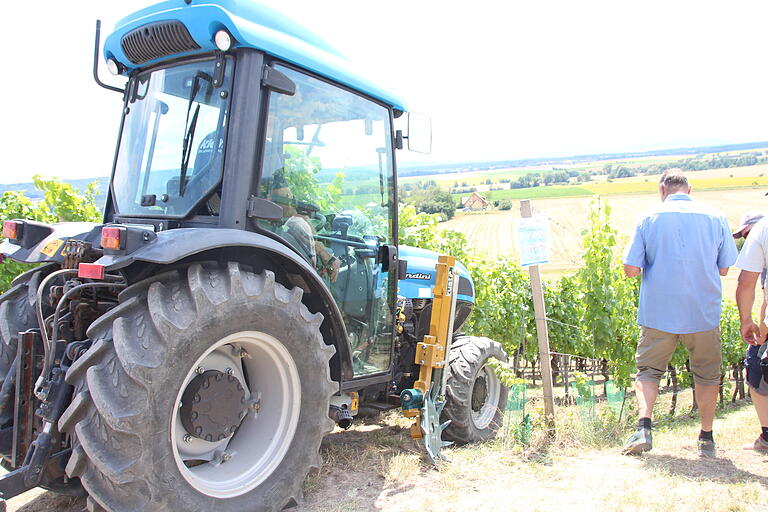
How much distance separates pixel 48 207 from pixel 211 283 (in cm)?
698

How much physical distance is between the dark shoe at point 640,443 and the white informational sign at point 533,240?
150 centimetres

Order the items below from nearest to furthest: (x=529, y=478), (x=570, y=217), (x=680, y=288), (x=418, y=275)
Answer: (x=529, y=478)
(x=680, y=288)
(x=418, y=275)
(x=570, y=217)

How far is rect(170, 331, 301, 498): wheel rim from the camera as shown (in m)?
3.02

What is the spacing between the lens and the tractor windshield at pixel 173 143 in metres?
3.21

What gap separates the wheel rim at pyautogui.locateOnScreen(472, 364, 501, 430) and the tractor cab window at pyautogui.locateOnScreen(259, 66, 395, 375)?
3.87ft

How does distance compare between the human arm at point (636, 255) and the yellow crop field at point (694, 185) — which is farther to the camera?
the yellow crop field at point (694, 185)

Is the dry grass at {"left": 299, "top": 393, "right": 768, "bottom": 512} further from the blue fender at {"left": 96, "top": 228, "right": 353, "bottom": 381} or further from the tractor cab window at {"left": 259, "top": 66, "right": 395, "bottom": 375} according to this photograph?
the blue fender at {"left": 96, "top": 228, "right": 353, "bottom": 381}

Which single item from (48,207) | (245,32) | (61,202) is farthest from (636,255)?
(48,207)

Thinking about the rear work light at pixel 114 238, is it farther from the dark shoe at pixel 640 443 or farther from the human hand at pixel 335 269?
the dark shoe at pixel 640 443

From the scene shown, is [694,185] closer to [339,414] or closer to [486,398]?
[486,398]

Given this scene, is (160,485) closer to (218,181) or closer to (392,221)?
(218,181)

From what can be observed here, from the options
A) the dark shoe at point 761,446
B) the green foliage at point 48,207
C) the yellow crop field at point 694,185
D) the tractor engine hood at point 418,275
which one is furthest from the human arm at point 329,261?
the yellow crop field at point 694,185

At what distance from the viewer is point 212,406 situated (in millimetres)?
2977

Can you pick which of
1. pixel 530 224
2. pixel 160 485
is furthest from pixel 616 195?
pixel 160 485
